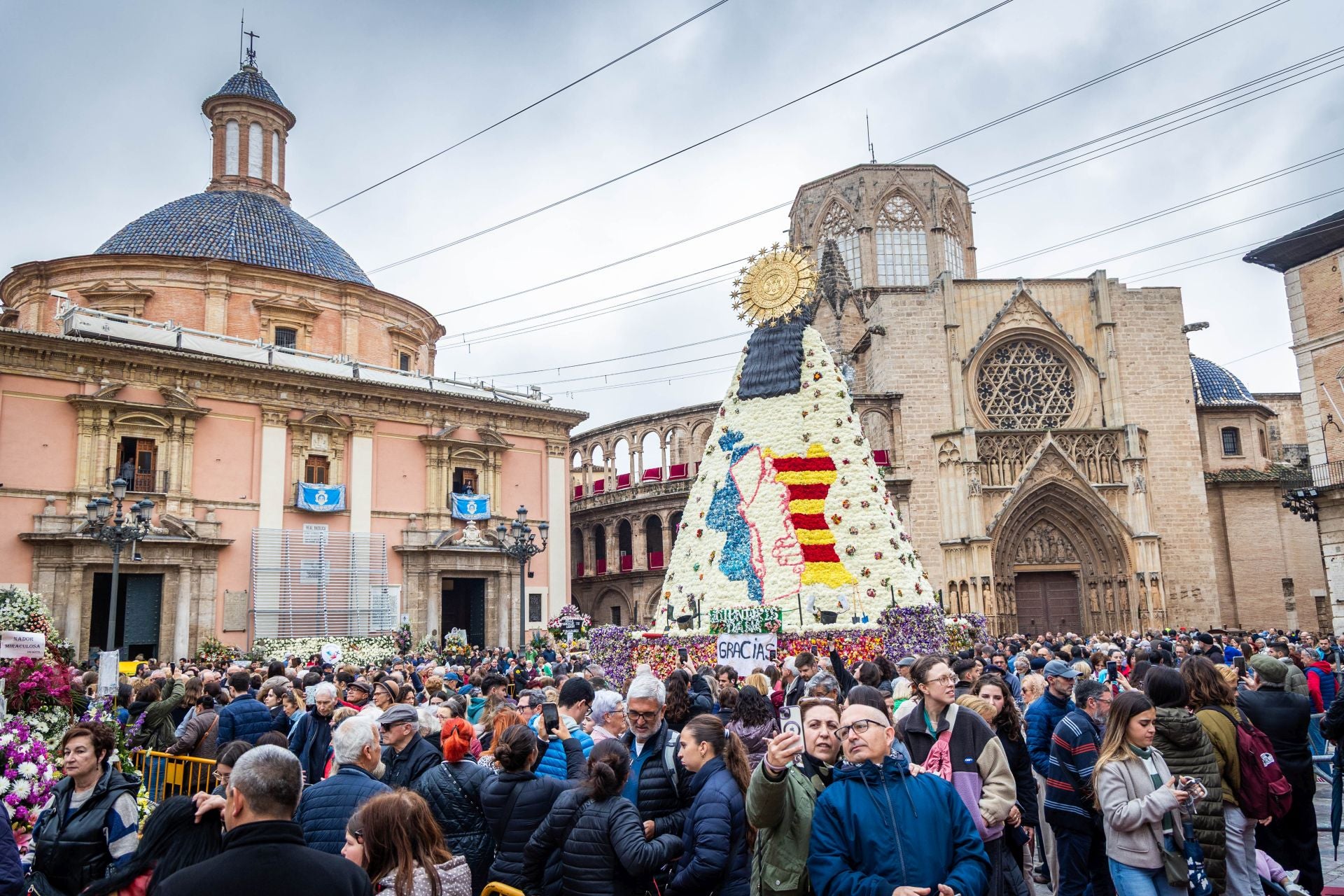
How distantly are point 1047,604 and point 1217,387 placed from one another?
1145 centimetres

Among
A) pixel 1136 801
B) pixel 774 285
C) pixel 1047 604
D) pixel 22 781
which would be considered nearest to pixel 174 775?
pixel 22 781

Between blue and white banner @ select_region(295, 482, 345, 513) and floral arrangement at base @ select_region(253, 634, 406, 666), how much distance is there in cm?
355

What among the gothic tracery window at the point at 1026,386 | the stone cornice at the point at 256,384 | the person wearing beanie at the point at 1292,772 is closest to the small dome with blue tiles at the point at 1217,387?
the gothic tracery window at the point at 1026,386

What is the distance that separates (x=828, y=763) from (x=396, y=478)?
25725 millimetres

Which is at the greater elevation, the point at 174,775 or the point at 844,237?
the point at 844,237

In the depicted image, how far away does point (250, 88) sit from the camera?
3350 cm

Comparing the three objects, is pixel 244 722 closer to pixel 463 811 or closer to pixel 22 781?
pixel 22 781

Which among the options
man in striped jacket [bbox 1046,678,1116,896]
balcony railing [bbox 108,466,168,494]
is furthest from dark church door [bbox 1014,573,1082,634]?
man in striped jacket [bbox 1046,678,1116,896]

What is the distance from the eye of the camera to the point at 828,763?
4.13 meters

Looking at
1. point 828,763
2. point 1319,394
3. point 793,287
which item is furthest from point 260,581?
point 1319,394

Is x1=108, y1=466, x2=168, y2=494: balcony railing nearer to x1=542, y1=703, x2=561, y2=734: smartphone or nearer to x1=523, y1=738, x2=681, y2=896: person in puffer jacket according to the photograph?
x1=542, y1=703, x2=561, y2=734: smartphone

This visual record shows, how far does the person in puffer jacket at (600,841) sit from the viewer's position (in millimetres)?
4055

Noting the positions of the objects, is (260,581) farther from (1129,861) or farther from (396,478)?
Result: (1129,861)

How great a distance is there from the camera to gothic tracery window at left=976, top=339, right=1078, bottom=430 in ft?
102
